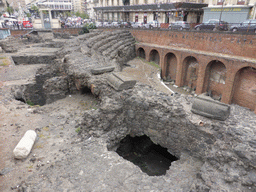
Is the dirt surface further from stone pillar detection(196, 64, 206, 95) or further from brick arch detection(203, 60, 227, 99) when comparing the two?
brick arch detection(203, 60, 227, 99)

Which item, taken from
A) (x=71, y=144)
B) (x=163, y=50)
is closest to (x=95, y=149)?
(x=71, y=144)

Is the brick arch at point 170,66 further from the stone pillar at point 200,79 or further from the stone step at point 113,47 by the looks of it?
the stone step at point 113,47

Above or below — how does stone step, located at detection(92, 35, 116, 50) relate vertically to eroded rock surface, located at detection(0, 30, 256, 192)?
above

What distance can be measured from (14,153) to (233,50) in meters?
14.8

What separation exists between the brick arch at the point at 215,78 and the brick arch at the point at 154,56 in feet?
22.8

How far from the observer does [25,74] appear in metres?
10.7

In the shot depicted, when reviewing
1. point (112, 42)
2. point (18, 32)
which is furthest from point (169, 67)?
point (18, 32)

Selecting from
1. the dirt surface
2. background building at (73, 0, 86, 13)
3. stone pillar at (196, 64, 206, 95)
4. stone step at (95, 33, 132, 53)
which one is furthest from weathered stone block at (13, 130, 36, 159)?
background building at (73, 0, 86, 13)

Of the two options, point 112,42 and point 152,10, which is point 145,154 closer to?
point 112,42

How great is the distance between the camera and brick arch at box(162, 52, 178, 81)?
19.0 meters

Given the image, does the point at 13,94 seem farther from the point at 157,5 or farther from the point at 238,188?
the point at 157,5

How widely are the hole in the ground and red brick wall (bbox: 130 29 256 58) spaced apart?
10092 mm

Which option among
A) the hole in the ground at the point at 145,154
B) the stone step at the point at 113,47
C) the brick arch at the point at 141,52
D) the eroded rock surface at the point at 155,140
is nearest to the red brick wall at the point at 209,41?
the brick arch at the point at 141,52

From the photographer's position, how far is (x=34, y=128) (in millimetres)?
5719
